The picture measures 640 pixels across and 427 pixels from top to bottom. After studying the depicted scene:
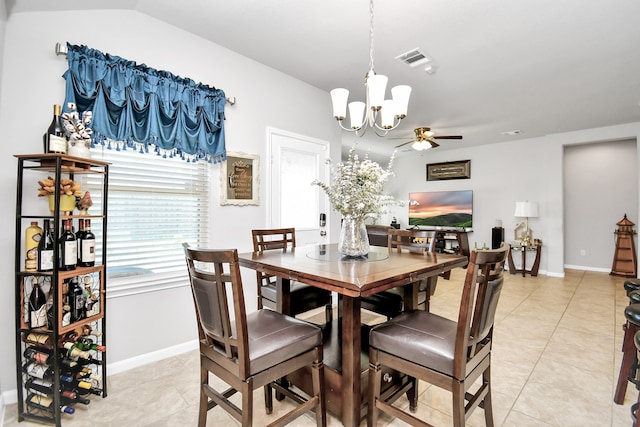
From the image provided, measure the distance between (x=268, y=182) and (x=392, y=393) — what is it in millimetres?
2301

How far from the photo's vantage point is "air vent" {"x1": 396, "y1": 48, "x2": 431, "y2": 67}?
9.41 feet

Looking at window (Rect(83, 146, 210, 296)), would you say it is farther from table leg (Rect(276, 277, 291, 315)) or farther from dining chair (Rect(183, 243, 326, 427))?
dining chair (Rect(183, 243, 326, 427))

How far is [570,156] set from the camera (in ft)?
20.8

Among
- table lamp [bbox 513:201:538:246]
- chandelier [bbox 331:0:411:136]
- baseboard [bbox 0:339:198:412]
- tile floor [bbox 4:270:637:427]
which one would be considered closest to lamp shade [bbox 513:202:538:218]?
table lamp [bbox 513:201:538:246]

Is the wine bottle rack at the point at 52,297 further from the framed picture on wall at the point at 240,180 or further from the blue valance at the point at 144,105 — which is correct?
the framed picture on wall at the point at 240,180

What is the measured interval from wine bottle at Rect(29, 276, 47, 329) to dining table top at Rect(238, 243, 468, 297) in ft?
4.08

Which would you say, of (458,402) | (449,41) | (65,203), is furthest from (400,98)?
(65,203)

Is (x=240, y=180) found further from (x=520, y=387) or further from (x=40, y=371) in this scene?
(x=520, y=387)

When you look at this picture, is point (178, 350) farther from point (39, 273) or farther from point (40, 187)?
point (40, 187)

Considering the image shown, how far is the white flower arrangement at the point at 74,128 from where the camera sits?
6.16ft

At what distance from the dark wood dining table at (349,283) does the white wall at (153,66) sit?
4.03 feet

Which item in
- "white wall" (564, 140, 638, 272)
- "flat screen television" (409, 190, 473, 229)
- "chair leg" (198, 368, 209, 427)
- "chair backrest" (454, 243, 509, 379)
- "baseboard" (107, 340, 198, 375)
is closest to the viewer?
"chair backrest" (454, 243, 509, 379)

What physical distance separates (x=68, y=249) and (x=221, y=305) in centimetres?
123

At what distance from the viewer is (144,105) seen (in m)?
2.34
